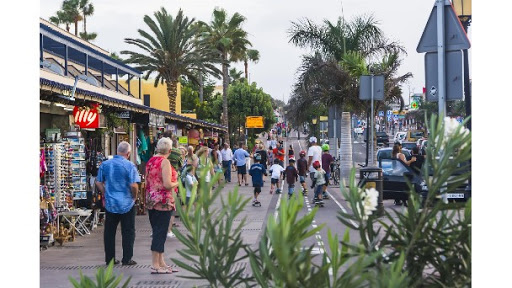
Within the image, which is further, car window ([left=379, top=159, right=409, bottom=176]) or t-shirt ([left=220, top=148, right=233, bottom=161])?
t-shirt ([left=220, top=148, right=233, bottom=161])

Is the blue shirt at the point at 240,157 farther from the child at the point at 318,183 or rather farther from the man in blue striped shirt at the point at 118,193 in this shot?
the man in blue striped shirt at the point at 118,193

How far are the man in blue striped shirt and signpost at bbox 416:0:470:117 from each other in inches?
175

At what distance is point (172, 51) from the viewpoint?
133 feet

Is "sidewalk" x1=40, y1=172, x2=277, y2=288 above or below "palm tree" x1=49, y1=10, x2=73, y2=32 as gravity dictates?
below

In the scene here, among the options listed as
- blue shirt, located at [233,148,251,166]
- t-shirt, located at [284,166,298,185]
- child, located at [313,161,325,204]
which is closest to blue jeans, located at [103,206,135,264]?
child, located at [313,161,325,204]

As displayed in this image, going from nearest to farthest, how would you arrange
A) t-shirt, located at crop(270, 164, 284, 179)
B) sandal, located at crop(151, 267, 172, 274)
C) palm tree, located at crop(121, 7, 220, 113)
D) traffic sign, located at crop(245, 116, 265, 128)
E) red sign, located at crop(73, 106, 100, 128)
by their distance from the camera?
sandal, located at crop(151, 267, 172, 274) < red sign, located at crop(73, 106, 100, 128) < t-shirt, located at crop(270, 164, 284, 179) < palm tree, located at crop(121, 7, 220, 113) < traffic sign, located at crop(245, 116, 265, 128)

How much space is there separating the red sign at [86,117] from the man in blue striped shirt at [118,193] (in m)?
5.35

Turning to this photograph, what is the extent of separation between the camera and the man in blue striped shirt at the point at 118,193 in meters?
11.0

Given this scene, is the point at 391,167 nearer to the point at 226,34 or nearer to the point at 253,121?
the point at 226,34

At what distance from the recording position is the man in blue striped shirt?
11.0 metres

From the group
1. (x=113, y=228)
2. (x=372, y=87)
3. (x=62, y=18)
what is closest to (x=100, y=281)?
(x=113, y=228)

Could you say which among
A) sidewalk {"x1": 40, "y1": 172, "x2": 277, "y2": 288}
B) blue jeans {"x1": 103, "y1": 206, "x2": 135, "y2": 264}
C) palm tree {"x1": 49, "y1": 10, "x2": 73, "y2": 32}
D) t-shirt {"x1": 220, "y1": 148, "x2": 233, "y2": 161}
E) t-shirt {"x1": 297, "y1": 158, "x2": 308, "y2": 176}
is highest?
palm tree {"x1": 49, "y1": 10, "x2": 73, "y2": 32}

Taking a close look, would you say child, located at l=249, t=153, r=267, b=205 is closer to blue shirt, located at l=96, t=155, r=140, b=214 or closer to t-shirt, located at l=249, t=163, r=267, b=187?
t-shirt, located at l=249, t=163, r=267, b=187
